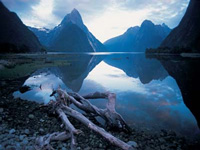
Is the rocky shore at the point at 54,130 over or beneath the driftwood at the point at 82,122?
beneath

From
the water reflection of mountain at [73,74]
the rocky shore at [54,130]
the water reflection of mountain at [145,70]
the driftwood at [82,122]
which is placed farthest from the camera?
the water reflection of mountain at [145,70]

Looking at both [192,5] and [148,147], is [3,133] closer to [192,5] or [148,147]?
[148,147]

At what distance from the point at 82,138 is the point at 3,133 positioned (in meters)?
4.05

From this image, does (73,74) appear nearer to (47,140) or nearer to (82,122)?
(82,122)

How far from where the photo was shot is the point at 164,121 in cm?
830

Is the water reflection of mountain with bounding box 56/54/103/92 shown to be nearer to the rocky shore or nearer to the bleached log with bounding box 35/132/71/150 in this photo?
the rocky shore

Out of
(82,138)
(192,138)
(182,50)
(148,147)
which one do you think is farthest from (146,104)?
(182,50)

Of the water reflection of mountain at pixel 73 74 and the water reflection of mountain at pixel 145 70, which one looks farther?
the water reflection of mountain at pixel 145 70

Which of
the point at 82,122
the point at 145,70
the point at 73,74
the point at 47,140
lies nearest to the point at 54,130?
the point at 47,140

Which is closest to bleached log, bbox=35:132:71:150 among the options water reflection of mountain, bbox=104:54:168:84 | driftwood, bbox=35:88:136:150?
driftwood, bbox=35:88:136:150

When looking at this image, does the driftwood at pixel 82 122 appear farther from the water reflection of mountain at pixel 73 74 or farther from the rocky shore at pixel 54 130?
the water reflection of mountain at pixel 73 74

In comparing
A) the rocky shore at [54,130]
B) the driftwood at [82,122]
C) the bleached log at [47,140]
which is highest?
the driftwood at [82,122]

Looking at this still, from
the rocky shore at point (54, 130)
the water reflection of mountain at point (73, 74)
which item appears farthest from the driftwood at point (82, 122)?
the water reflection of mountain at point (73, 74)

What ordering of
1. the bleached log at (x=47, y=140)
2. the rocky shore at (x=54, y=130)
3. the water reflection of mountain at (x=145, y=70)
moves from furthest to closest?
the water reflection of mountain at (x=145, y=70), the rocky shore at (x=54, y=130), the bleached log at (x=47, y=140)
